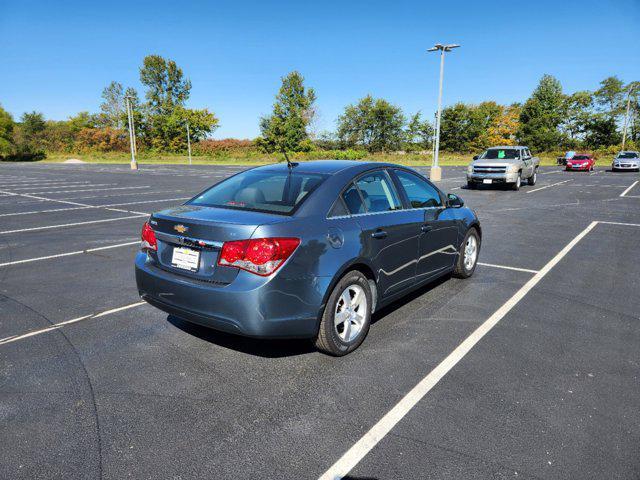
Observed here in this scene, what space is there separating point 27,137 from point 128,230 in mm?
93969

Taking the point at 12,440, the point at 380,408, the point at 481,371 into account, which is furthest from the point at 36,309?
the point at 481,371

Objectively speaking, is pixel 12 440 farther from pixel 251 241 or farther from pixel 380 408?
pixel 380 408

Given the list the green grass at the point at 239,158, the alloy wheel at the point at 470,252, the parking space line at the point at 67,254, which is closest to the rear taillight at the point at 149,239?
the alloy wheel at the point at 470,252

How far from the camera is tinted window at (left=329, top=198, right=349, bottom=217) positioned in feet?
11.6

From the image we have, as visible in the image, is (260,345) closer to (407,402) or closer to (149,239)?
(149,239)

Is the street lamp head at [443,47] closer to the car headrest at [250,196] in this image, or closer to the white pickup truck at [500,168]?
the white pickup truck at [500,168]

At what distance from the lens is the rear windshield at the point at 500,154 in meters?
20.1

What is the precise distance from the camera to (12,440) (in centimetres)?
257

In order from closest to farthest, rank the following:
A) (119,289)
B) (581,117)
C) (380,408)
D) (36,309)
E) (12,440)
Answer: (12,440), (380,408), (36,309), (119,289), (581,117)

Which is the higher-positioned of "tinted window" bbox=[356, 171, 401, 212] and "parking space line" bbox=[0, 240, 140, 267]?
"tinted window" bbox=[356, 171, 401, 212]

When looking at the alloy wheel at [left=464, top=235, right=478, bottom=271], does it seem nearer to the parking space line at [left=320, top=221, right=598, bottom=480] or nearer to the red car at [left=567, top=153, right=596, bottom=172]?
the parking space line at [left=320, top=221, right=598, bottom=480]

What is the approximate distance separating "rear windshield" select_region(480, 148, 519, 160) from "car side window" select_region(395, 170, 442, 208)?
16.8 metres

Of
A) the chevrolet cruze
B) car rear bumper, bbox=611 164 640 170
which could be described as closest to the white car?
car rear bumper, bbox=611 164 640 170

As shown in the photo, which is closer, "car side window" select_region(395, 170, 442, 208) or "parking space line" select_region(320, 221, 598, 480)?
"parking space line" select_region(320, 221, 598, 480)
